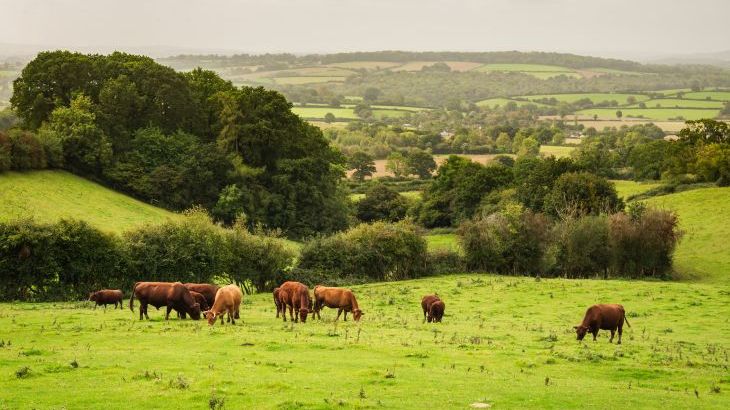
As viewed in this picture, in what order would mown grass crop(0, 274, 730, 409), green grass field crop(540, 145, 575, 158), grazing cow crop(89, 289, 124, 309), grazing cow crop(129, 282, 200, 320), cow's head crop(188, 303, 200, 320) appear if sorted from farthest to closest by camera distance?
green grass field crop(540, 145, 575, 158), grazing cow crop(89, 289, 124, 309), cow's head crop(188, 303, 200, 320), grazing cow crop(129, 282, 200, 320), mown grass crop(0, 274, 730, 409)

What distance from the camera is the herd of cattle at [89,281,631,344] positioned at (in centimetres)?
3103

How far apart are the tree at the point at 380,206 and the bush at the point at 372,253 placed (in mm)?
40017

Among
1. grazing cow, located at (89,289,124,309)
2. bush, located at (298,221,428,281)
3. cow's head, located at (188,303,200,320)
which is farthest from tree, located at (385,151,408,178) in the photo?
cow's head, located at (188,303,200,320)

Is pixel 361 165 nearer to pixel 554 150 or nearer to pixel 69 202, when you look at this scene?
pixel 554 150

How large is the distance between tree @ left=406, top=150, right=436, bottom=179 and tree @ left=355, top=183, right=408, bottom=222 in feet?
102

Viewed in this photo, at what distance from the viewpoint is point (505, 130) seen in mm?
189250

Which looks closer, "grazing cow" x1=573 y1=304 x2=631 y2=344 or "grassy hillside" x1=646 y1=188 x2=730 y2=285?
"grazing cow" x1=573 y1=304 x2=631 y2=344

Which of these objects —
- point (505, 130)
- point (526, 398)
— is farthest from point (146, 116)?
point (505, 130)

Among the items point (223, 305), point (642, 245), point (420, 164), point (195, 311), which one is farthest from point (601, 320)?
point (420, 164)

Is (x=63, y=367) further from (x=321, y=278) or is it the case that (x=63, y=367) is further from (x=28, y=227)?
(x=321, y=278)

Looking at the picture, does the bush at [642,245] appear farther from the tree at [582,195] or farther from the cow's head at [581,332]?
the cow's head at [581,332]

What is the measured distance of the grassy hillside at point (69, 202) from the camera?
2564 inches

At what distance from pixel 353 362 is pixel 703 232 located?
57.1 meters

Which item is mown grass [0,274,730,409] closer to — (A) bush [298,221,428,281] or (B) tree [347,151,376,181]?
(A) bush [298,221,428,281]
